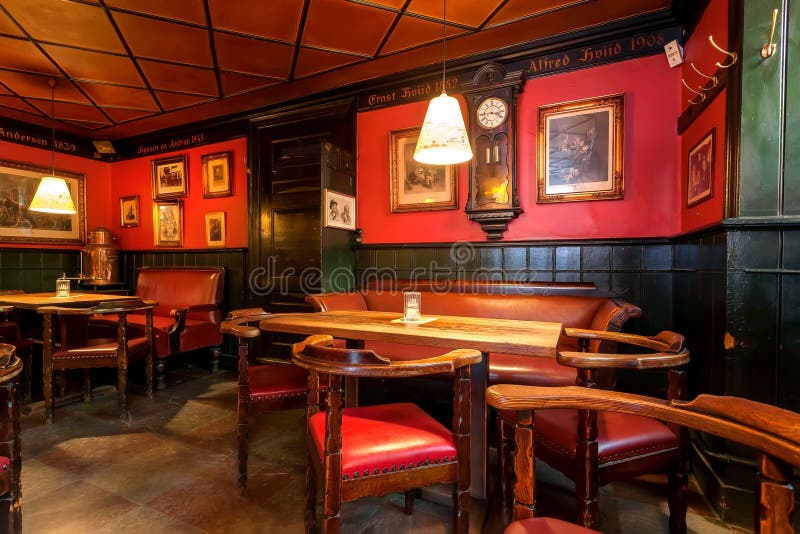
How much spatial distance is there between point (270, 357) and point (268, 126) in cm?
283

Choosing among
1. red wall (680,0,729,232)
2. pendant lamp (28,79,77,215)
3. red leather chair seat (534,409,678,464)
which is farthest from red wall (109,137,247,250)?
red wall (680,0,729,232)

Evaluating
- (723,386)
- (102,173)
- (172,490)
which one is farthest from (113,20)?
(723,386)

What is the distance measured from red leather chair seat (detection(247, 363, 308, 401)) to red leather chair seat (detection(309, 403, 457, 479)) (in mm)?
571

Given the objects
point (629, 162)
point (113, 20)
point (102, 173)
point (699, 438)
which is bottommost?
point (699, 438)

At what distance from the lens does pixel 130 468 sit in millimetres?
2295

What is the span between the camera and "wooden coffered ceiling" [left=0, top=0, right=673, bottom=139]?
9.32ft

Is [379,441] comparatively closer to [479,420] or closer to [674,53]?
[479,420]

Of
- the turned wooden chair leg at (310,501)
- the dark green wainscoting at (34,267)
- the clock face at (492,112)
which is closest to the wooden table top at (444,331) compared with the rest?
the turned wooden chair leg at (310,501)

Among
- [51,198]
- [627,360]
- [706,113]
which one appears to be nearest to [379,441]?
[627,360]

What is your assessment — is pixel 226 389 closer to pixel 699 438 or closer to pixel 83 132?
pixel 699 438

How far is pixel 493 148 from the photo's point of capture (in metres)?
3.47

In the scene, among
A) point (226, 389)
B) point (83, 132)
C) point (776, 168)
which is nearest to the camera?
point (776, 168)

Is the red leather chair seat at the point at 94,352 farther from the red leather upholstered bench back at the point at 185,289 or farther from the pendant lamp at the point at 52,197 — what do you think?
the pendant lamp at the point at 52,197

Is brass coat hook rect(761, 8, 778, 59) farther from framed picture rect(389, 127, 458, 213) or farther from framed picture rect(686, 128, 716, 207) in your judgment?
framed picture rect(389, 127, 458, 213)
